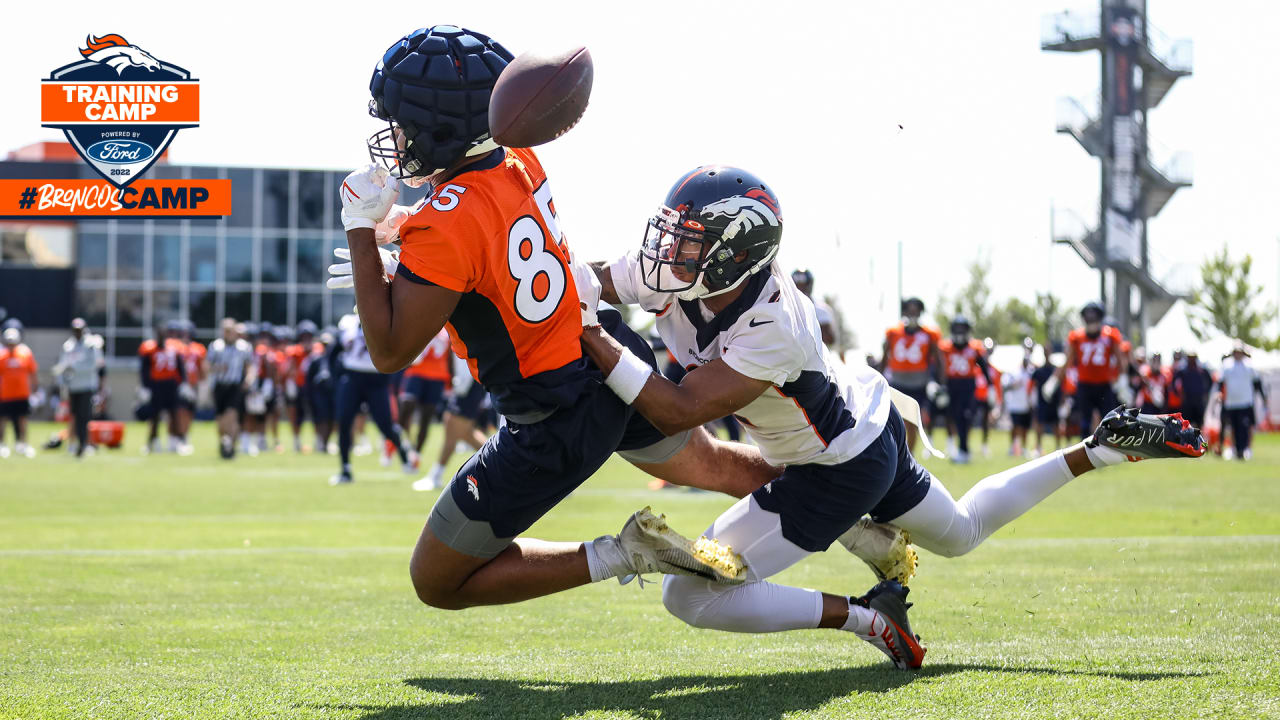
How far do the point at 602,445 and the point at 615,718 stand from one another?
82 centimetres

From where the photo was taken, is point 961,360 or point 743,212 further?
point 961,360

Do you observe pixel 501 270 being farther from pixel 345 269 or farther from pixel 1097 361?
pixel 1097 361

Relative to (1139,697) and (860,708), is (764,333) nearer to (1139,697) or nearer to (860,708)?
(860,708)

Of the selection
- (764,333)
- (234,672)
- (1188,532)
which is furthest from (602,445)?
(1188,532)

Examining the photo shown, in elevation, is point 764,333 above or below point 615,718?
above

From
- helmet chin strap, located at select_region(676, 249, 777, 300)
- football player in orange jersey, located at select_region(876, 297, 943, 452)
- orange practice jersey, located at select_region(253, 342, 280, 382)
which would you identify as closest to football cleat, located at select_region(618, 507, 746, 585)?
helmet chin strap, located at select_region(676, 249, 777, 300)

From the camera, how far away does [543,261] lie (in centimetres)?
358

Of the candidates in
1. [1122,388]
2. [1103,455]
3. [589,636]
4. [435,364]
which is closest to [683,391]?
[589,636]

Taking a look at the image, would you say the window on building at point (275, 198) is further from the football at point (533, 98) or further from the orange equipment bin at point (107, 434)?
the football at point (533, 98)

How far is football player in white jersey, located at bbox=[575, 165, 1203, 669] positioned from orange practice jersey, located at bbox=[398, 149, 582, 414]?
0.16 meters

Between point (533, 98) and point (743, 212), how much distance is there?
0.73 m

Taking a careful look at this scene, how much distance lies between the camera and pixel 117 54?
6.33 meters

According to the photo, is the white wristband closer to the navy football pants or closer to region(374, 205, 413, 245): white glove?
region(374, 205, 413, 245): white glove

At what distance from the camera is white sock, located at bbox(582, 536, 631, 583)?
3895 millimetres
